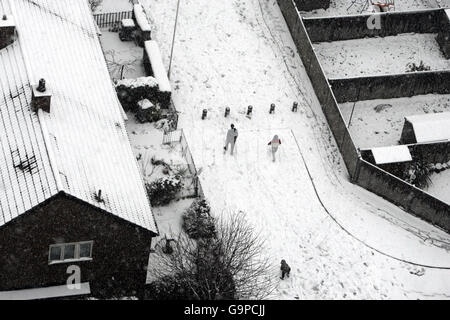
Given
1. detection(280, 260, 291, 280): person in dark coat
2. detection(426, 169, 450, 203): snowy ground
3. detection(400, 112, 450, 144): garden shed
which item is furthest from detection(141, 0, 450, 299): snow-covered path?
detection(400, 112, 450, 144): garden shed

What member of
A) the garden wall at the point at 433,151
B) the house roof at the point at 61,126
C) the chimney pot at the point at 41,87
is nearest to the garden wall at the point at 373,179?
the garden wall at the point at 433,151

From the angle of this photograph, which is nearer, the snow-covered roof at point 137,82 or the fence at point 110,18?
the snow-covered roof at point 137,82

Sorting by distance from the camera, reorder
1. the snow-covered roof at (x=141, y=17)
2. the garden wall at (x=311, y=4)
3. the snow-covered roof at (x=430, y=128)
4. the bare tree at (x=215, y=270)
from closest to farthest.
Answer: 1. the bare tree at (x=215, y=270)
2. the snow-covered roof at (x=430, y=128)
3. the snow-covered roof at (x=141, y=17)
4. the garden wall at (x=311, y=4)

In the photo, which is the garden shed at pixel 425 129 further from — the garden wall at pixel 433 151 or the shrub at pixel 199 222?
the shrub at pixel 199 222

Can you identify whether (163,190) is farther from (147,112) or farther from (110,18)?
(110,18)

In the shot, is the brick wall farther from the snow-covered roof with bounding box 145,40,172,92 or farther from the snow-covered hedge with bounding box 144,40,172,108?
the snow-covered roof with bounding box 145,40,172,92
